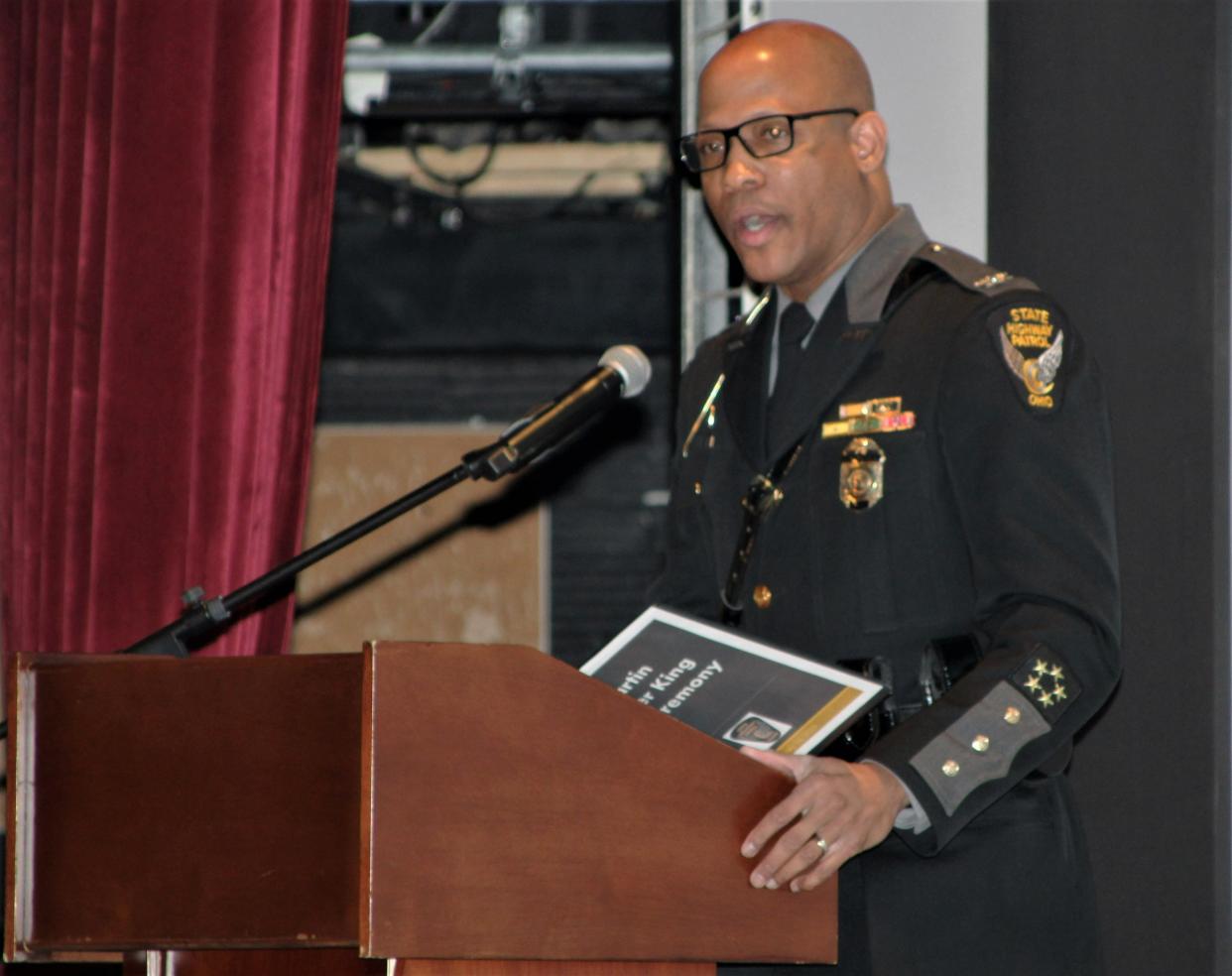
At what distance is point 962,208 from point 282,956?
1552mm

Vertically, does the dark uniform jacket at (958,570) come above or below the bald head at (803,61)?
below

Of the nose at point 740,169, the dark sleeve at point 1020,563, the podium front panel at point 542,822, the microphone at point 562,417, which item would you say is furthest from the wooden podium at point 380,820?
the nose at point 740,169

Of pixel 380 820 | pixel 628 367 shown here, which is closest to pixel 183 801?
pixel 380 820

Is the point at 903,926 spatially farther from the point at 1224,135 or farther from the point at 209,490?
the point at 209,490

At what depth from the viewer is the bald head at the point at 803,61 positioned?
6.16 feet

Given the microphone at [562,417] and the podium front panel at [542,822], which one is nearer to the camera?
the podium front panel at [542,822]

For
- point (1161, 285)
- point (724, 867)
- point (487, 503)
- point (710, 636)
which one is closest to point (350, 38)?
point (487, 503)

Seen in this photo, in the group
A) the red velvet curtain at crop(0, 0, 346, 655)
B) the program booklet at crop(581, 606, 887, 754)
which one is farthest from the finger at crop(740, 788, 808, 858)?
the red velvet curtain at crop(0, 0, 346, 655)

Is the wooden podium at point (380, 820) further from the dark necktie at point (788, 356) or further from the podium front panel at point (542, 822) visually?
the dark necktie at point (788, 356)

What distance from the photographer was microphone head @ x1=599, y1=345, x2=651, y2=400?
5.54 feet

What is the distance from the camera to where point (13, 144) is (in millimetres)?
2451

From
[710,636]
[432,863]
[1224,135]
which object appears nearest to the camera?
[432,863]

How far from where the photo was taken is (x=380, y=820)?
1.14 m

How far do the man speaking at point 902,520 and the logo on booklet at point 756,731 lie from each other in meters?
0.06
